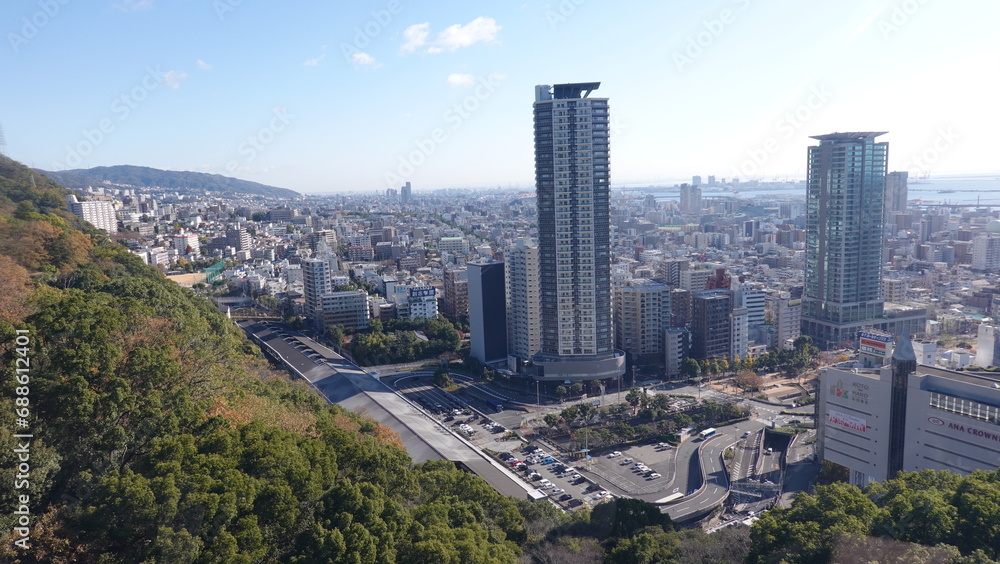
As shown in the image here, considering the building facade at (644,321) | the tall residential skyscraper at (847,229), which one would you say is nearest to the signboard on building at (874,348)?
the building facade at (644,321)

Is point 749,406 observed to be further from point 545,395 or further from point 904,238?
point 904,238

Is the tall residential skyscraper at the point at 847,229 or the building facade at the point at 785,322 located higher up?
the tall residential skyscraper at the point at 847,229

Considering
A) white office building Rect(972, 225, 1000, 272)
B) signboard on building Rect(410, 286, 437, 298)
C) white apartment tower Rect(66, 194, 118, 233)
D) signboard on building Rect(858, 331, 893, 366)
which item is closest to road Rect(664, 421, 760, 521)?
signboard on building Rect(858, 331, 893, 366)

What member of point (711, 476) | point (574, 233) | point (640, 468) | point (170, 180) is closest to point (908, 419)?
point (711, 476)

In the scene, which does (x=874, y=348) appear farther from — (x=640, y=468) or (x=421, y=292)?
(x=421, y=292)

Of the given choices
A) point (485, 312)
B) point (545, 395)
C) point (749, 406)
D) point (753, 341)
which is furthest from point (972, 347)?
point (485, 312)

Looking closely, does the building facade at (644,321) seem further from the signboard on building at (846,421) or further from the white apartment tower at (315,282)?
the white apartment tower at (315,282)

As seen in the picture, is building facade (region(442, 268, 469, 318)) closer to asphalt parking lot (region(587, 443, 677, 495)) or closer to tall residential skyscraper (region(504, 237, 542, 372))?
tall residential skyscraper (region(504, 237, 542, 372))

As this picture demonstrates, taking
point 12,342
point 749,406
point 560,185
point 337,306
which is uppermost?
point 560,185
